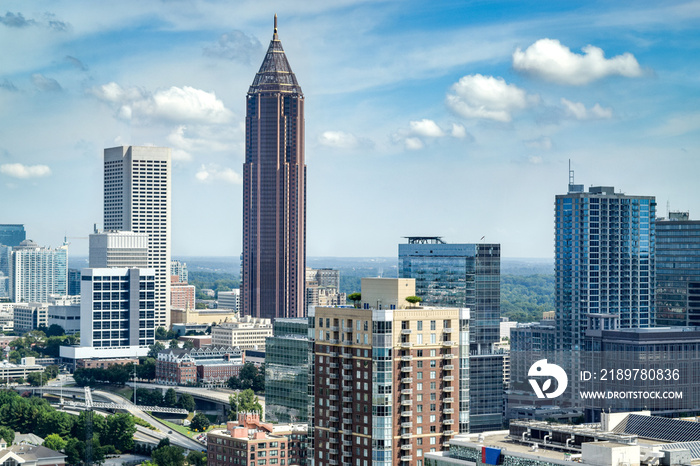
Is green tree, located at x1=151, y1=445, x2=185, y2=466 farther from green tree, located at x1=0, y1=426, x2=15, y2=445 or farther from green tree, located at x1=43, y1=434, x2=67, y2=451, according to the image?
green tree, located at x1=0, y1=426, x2=15, y2=445

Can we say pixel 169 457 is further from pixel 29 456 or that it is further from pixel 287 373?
pixel 287 373

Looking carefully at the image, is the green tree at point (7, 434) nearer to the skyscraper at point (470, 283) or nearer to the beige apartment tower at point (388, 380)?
the skyscraper at point (470, 283)

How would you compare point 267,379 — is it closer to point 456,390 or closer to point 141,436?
point 141,436

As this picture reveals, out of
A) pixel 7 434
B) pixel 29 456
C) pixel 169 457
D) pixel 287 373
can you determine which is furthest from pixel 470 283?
pixel 7 434

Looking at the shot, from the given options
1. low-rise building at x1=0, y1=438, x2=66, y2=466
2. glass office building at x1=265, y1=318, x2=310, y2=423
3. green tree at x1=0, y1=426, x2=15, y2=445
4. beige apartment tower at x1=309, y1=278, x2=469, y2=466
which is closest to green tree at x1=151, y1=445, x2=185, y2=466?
low-rise building at x1=0, y1=438, x2=66, y2=466

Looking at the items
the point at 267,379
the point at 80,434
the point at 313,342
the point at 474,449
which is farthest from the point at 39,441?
the point at 474,449

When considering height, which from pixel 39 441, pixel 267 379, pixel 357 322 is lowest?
pixel 39 441
